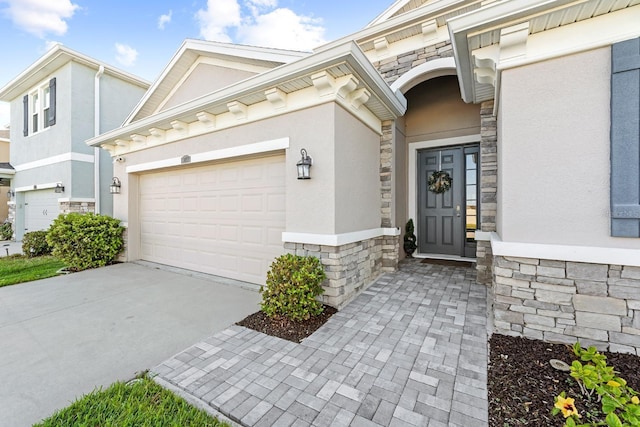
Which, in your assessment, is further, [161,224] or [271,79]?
[161,224]

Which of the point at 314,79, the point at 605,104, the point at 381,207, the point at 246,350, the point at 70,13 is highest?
the point at 70,13

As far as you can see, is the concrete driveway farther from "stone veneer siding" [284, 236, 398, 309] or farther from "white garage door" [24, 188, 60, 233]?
"white garage door" [24, 188, 60, 233]

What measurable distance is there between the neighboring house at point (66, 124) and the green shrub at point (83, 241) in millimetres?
3142

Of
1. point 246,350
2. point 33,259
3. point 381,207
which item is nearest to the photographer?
point 246,350

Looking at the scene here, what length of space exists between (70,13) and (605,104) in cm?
1205

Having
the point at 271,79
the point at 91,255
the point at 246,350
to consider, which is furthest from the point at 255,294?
the point at 91,255

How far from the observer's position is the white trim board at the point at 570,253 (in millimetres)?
2289

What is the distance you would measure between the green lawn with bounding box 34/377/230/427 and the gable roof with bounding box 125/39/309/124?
14.8ft

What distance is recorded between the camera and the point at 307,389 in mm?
2082

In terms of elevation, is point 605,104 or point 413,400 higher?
point 605,104

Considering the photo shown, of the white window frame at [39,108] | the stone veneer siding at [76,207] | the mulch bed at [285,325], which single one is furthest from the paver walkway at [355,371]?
the white window frame at [39,108]

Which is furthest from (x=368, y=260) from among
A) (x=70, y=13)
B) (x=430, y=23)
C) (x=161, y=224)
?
(x=70, y=13)

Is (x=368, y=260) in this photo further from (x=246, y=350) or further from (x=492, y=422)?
(x=492, y=422)

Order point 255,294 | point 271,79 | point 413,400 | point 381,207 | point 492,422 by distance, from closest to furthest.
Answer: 1. point 492,422
2. point 413,400
3. point 271,79
4. point 255,294
5. point 381,207
